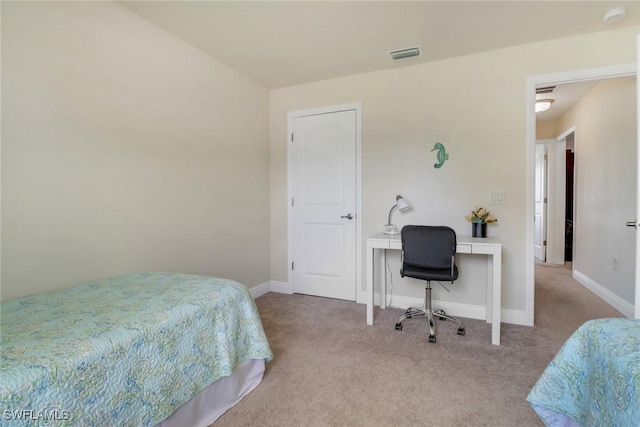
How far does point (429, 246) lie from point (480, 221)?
23.8 inches

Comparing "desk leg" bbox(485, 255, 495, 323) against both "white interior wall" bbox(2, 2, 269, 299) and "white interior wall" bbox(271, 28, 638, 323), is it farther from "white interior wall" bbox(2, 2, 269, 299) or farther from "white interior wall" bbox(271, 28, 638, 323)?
"white interior wall" bbox(2, 2, 269, 299)

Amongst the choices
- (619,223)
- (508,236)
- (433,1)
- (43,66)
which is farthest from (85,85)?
(619,223)

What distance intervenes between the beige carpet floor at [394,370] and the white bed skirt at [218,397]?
4 centimetres

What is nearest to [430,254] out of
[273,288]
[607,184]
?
[273,288]

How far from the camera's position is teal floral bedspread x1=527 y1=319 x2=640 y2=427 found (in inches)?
34.3

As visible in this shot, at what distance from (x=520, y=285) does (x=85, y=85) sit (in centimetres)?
359

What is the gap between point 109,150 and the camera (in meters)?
1.99

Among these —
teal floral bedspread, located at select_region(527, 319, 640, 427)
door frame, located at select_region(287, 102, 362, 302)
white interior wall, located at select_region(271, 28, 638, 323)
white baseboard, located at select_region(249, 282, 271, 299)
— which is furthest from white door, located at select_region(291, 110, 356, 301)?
teal floral bedspread, located at select_region(527, 319, 640, 427)

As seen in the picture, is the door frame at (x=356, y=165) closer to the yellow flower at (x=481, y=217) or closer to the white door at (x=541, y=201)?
the yellow flower at (x=481, y=217)

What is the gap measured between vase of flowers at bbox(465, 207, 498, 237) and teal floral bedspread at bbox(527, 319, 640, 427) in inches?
60.8

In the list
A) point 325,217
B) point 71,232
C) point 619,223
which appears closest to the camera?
point 71,232

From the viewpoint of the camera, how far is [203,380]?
1.42 m

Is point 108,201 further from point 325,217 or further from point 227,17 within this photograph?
point 325,217

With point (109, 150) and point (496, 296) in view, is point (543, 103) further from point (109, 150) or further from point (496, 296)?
point (109, 150)
